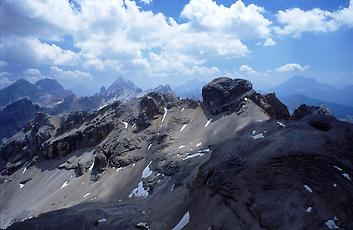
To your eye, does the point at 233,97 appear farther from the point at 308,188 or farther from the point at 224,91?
the point at 308,188

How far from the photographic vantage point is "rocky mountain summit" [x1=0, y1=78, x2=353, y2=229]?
44031 millimetres

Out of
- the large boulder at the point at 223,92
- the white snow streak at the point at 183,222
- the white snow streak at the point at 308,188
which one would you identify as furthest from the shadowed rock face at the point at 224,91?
the white snow streak at the point at 308,188

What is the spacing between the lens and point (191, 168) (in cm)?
9281

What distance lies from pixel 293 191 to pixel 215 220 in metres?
10.3

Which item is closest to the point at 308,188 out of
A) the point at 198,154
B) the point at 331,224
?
the point at 331,224

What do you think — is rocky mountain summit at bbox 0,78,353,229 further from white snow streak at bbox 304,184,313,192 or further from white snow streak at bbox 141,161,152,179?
white snow streak at bbox 141,161,152,179

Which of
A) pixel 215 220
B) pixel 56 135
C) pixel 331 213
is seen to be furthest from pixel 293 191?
pixel 56 135

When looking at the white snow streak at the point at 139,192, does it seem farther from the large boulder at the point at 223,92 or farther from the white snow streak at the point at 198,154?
the large boulder at the point at 223,92

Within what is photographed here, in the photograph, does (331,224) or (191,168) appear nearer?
(331,224)

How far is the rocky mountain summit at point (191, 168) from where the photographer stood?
4403 cm

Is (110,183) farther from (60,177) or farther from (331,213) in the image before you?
(331,213)

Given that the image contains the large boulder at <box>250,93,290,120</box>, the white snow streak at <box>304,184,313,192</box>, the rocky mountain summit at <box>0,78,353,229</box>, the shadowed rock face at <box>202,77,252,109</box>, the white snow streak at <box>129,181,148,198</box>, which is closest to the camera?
the white snow streak at <box>304,184,313,192</box>

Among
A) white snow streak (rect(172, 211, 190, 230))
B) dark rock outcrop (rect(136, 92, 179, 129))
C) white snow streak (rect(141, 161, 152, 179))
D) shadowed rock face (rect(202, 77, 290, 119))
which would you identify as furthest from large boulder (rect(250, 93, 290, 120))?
white snow streak (rect(172, 211, 190, 230))

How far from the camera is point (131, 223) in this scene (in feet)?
212
